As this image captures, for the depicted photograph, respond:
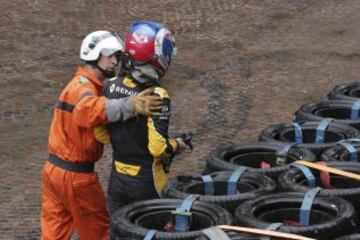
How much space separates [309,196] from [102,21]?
15140mm

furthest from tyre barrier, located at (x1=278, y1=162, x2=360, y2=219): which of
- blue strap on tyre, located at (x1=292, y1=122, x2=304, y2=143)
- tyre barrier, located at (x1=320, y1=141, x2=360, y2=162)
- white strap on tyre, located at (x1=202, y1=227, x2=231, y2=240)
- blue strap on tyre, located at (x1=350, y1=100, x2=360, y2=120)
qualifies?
blue strap on tyre, located at (x1=350, y1=100, x2=360, y2=120)

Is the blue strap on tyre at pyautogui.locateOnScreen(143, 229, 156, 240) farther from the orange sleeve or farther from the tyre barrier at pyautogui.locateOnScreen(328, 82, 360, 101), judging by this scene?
the tyre barrier at pyautogui.locateOnScreen(328, 82, 360, 101)

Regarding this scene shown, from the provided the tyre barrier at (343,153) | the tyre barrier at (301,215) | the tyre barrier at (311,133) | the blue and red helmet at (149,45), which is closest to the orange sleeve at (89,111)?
the blue and red helmet at (149,45)

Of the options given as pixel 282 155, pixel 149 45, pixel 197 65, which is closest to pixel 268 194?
pixel 282 155

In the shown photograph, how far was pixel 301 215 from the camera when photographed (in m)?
5.94

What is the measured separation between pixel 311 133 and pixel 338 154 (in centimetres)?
89

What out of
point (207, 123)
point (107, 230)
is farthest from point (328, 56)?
point (107, 230)

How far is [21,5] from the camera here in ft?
69.5

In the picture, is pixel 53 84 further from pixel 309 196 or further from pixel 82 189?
pixel 309 196

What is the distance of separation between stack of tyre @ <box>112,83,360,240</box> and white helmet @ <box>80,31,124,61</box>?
1.19m

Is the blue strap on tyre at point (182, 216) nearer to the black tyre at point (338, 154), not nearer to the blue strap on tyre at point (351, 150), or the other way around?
the black tyre at point (338, 154)

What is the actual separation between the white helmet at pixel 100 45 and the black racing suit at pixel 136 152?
30 centimetres

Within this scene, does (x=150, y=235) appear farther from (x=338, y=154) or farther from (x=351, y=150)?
(x=351, y=150)

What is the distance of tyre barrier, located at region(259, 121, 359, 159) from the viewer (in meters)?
7.91
